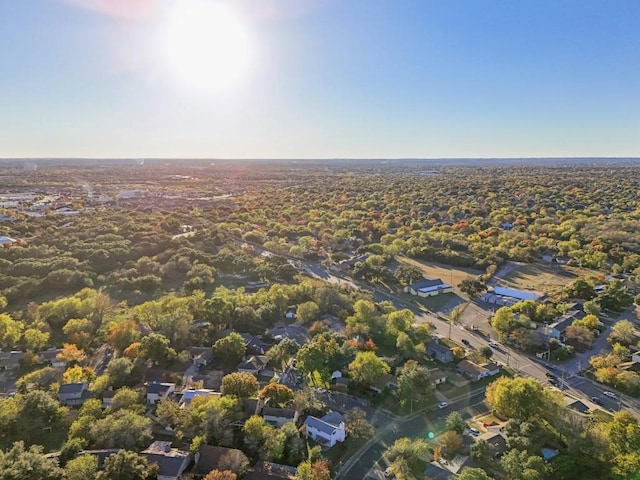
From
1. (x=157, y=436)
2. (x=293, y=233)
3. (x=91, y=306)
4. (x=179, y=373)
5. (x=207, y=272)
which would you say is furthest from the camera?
(x=293, y=233)

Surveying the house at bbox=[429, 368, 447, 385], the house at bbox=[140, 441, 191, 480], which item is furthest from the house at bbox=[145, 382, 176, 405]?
the house at bbox=[429, 368, 447, 385]

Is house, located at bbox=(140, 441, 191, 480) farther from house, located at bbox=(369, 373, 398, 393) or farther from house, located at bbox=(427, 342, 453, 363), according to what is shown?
house, located at bbox=(427, 342, 453, 363)

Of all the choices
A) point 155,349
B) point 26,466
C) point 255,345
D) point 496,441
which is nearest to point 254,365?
point 255,345

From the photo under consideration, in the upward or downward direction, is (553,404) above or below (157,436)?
above

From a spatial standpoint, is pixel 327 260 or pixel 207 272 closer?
pixel 207 272

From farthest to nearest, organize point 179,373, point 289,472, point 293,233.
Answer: point 293,233, point 179,373, point 289,472

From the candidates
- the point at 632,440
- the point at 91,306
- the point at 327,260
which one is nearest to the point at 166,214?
the point at 327,260

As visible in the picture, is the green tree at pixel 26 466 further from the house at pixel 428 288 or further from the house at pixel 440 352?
the house at pixel 428 288

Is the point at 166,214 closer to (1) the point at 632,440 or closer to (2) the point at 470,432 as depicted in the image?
(2) the point at 470,432
